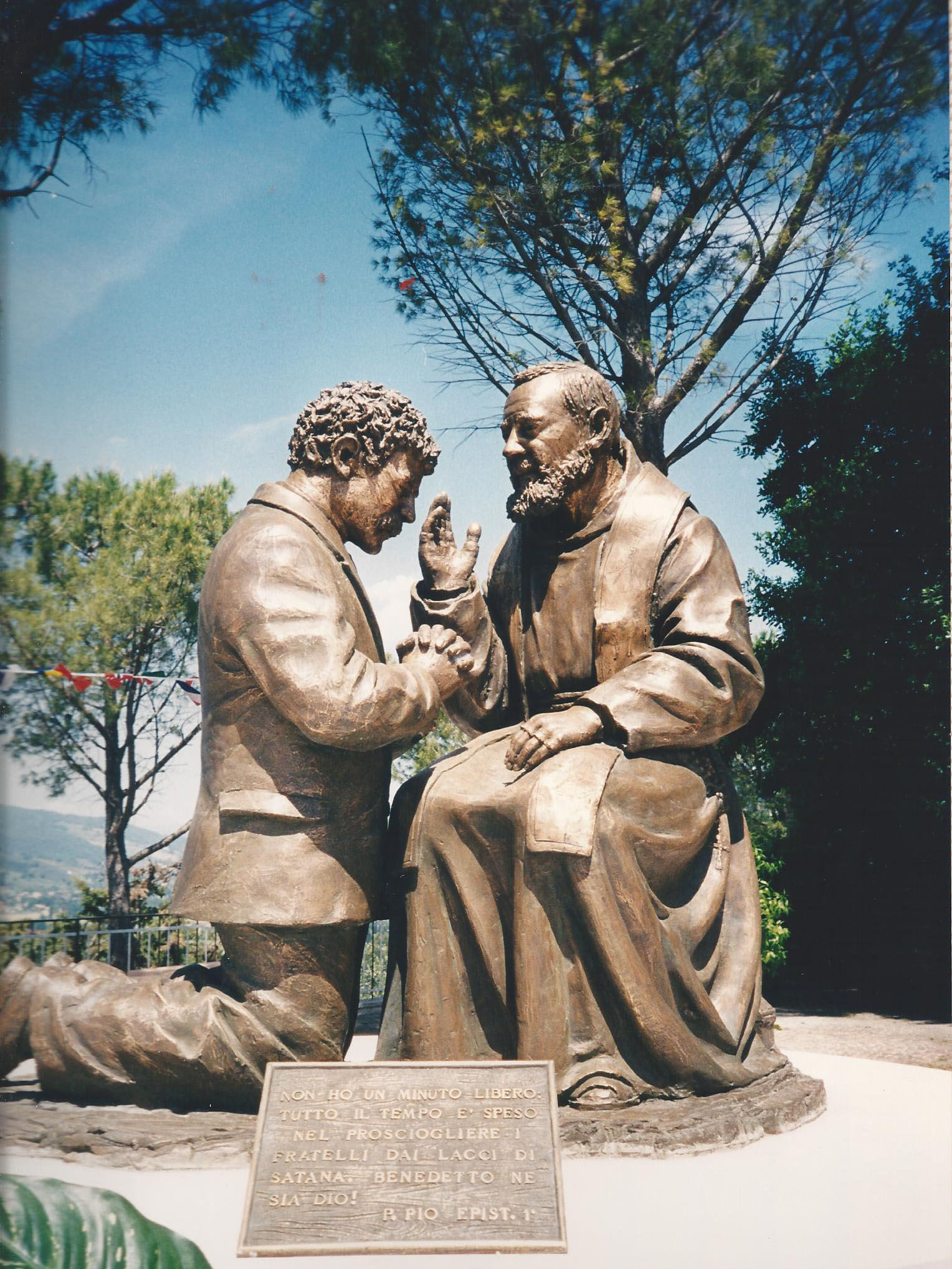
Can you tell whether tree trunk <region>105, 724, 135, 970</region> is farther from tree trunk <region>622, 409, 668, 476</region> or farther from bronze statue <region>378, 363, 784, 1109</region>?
bronze statue <region>378, 363, 784, 1109</region>

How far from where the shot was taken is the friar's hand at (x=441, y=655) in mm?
3697

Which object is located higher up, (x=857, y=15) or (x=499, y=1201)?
(x=857, y=15)

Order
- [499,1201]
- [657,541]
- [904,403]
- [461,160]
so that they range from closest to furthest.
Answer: [499,1201] < [657,541] < [461,160] < [904,403]

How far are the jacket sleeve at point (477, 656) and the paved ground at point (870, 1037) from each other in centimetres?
481

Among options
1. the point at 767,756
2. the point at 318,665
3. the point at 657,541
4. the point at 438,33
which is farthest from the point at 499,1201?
the point at 767,756

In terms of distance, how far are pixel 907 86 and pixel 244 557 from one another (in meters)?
6.78

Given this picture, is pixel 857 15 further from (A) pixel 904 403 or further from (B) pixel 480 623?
(B) pixel 480 623

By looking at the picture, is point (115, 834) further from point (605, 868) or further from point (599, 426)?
point (605, 868)

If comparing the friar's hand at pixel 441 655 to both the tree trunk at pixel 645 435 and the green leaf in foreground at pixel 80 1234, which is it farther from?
the tree trunk at pixel 645 435

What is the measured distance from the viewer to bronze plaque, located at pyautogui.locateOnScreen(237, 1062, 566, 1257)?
8.77 ft

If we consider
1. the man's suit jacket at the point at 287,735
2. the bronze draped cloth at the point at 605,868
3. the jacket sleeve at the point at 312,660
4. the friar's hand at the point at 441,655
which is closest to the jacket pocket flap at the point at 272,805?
the man's suit jacket at the point at 287,735

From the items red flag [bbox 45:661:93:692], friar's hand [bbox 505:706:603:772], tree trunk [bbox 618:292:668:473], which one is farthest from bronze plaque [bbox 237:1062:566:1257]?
tree trunk [bbox 618:292:668:473]

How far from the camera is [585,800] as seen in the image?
3424mm

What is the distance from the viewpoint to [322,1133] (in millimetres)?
2910
